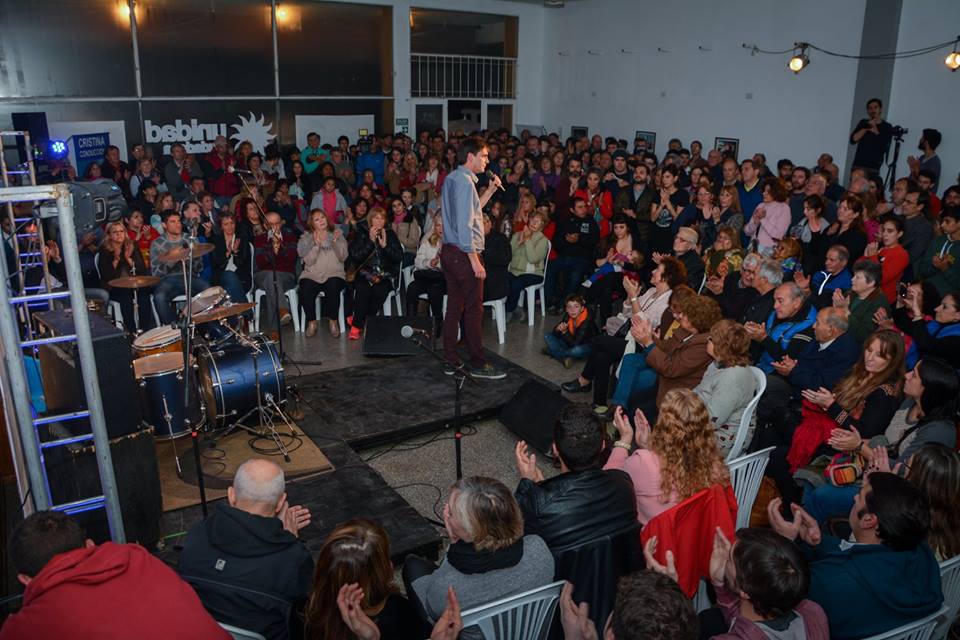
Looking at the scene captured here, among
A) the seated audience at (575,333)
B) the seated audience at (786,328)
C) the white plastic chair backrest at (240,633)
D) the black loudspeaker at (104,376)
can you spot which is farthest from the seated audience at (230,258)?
the white plastic chair backrest at (240,633)

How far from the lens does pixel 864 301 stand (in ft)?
17.1

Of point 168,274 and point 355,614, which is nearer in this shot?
point 355,614

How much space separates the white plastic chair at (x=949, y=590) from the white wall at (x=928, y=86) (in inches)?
296

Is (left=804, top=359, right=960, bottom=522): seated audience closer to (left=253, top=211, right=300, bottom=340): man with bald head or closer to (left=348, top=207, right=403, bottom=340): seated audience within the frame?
(left=348, top=207, right=403, bottom=340): seated audience

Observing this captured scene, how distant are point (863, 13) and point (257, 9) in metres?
8.68

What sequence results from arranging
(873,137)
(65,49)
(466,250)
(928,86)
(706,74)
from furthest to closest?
(706,74) < (65,49) < (873,137) < (928,86) < (466,250)

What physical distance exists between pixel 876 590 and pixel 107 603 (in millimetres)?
2258

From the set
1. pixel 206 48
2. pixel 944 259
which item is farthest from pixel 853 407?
pixel 206 48

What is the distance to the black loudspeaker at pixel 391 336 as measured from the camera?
6.57 m

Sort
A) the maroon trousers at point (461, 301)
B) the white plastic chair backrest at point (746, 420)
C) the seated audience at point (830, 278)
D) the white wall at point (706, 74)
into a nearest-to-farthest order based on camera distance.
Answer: the white plastic chair backrest at point (746, 420) → the seated audience at point (830, 278) → the maroon trousers at point (461, 301) → the white wall at point (706, 74)

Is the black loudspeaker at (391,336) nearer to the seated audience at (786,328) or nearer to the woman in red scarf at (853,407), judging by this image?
the seated audience at (786,328)

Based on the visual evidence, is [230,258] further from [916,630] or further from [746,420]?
[916,630]

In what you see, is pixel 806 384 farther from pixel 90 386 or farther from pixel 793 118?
pixel 793 118

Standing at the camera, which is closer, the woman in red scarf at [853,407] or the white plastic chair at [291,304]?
the woman in red scarf at [853,407]
